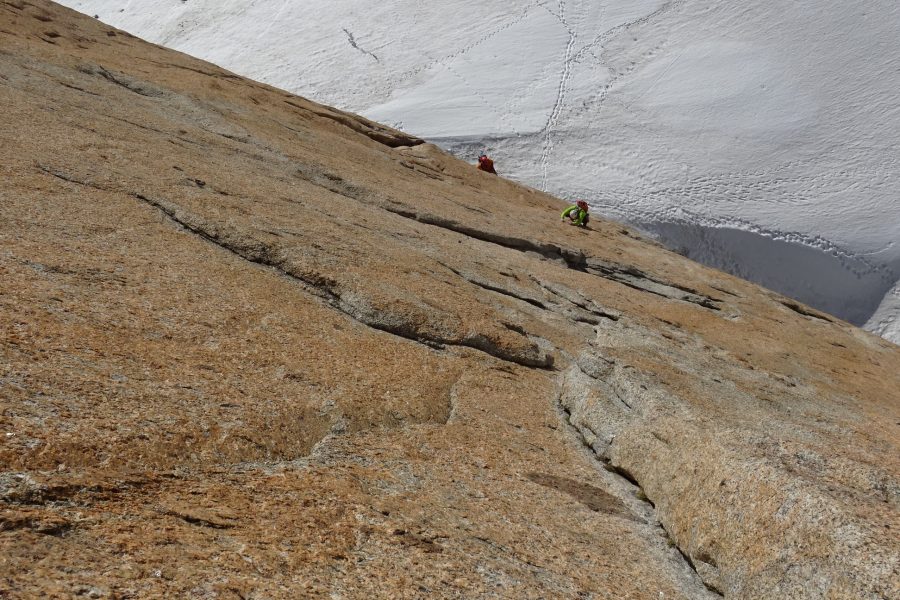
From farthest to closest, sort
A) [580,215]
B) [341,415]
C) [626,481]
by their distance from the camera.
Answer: [580,215] < [626,481] < [341,415]

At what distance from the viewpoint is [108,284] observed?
7867 millimetres

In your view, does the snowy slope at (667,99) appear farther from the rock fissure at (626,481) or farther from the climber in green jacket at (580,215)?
the rock fissure at (626,481)

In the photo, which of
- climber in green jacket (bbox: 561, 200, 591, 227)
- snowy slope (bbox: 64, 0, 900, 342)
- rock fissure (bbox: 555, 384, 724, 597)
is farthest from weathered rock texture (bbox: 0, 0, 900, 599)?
snowy slope (bbox: 64, 0, 900, 342)

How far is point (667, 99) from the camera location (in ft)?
229

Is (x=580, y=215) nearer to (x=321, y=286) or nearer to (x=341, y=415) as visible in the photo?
(x=321, y=286)

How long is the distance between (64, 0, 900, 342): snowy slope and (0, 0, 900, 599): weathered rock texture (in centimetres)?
4245

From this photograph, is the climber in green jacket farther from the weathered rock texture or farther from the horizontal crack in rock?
the horizontal crack in rock

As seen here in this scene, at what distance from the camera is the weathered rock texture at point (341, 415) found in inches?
184

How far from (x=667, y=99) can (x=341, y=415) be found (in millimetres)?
70029

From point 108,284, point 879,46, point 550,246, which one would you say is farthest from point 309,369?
point 879,46

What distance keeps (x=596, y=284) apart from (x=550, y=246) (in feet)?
8.05

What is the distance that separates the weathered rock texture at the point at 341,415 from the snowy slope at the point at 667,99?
139 ft

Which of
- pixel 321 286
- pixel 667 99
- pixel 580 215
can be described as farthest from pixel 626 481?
pixel 667 99

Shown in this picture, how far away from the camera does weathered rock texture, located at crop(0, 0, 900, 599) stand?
4.68 metres
